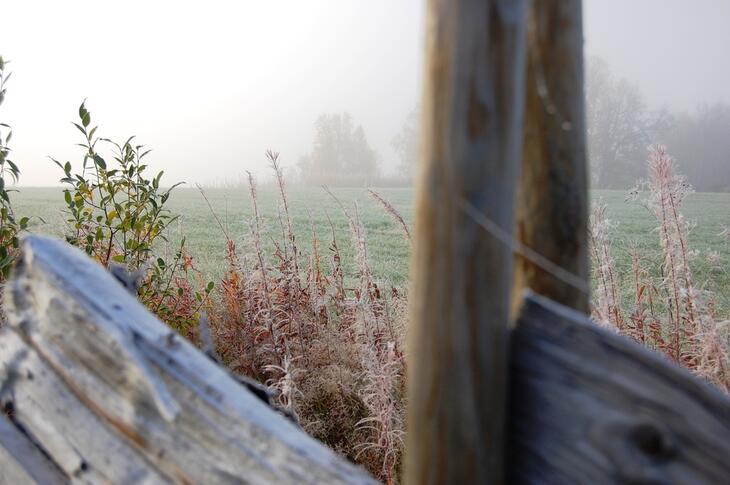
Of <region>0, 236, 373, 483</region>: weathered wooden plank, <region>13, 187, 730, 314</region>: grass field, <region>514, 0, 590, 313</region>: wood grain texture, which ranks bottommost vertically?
<region>13, 187, 730, 314</region>: grass field

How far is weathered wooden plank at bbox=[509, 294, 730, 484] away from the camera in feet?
2.86

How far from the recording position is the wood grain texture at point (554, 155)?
1018mm

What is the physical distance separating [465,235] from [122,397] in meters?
0.79

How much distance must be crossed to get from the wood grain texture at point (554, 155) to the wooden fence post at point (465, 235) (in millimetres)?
190

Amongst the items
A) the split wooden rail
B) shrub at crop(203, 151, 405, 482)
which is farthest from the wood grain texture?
shrub at crop(203, 151, 405, 482)

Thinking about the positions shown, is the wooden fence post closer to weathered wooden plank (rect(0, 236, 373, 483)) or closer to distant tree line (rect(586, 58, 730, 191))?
weathered wooden plank (rect(0, 236, 373, 483))

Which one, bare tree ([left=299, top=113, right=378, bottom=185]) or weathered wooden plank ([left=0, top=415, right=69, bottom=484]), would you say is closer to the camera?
weathered wooden plank ([left=0, top=415, right=69, bottom=484])

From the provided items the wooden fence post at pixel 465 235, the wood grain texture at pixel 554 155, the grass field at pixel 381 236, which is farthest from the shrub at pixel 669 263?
the wooden fence post at pixel 465 235

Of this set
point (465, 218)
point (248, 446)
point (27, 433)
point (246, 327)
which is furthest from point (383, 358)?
point (465, 218)

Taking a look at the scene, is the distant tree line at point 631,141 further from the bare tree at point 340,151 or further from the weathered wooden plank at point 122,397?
the weathered wooden plank at point 122,397

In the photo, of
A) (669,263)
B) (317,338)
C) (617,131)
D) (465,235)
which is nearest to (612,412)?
(465,235)

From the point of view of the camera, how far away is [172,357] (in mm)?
1093

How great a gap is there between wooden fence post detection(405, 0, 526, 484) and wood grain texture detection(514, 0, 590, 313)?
7.5 inches

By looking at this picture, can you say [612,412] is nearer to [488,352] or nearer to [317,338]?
[488,352]
